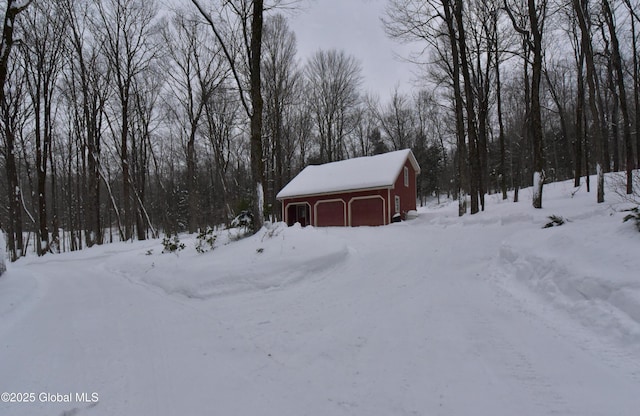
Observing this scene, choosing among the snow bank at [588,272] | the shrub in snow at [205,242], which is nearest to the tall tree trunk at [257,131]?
the shrub in snow at [205,242]

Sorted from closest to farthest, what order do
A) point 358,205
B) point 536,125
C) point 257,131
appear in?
point 257,131
point 536,125
point 358,205

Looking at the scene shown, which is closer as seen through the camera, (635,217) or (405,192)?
(635,217)

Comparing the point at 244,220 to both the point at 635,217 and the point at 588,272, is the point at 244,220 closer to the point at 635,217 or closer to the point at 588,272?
the point at 588,272

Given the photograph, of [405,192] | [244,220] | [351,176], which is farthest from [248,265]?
[405,192]

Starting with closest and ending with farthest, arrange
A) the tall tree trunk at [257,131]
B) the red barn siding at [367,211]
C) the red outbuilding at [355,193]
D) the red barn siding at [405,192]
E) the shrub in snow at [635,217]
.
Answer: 1. the shrub in snow at [635,217]
2. the tall tree trunk at [257,131]
3. the red barn siding at [367,211]
4. the red outbuilding at [355,193]
5. the red barn siding at [405,192]

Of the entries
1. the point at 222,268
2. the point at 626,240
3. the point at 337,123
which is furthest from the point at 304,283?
the point at 337,123

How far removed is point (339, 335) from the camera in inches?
159

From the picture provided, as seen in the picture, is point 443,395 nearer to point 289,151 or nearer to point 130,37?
point 130,37

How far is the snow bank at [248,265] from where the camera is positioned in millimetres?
6309

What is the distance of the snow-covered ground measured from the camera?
2.74 metres

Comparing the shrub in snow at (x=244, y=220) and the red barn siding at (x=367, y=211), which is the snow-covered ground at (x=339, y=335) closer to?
the shrub in snow at (x=244, y=220)

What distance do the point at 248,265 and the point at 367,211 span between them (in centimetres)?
1307

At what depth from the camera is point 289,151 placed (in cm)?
3017

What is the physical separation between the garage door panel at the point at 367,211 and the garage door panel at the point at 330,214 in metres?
0.72
